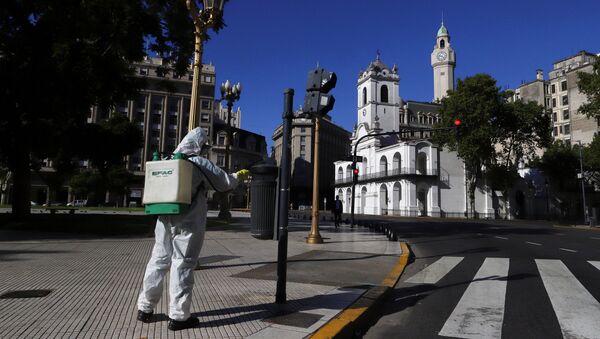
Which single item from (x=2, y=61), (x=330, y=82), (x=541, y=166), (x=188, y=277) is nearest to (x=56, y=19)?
(x=2, y=61)

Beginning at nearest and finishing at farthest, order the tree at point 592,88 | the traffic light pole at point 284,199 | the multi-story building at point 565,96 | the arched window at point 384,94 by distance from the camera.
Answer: the traffic light pole at point 284,199 < the tree at point 592,88 < the multi-story building at point 565,96 < the arched window at point 384,94

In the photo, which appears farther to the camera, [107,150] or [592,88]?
[592,88]

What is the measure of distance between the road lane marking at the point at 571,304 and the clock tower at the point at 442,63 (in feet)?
248

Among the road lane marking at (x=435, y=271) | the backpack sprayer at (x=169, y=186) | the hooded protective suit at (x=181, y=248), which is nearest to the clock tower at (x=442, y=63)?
the road lane marking at (x=435, y=271)

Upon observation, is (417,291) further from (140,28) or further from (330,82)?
(140,28)

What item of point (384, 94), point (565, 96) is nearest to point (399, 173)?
point (384, 94)

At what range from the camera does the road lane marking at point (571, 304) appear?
4113mm

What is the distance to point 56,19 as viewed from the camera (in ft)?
46.9

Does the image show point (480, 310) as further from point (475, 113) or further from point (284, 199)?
point (475, 113)

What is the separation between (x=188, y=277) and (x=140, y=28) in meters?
13.2

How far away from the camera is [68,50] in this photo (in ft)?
47.8

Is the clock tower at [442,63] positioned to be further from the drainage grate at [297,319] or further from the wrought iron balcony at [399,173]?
the drainage grate at [297,319]

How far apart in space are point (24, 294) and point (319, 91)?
435 centimetres

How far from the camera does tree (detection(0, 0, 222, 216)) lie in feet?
44.6
